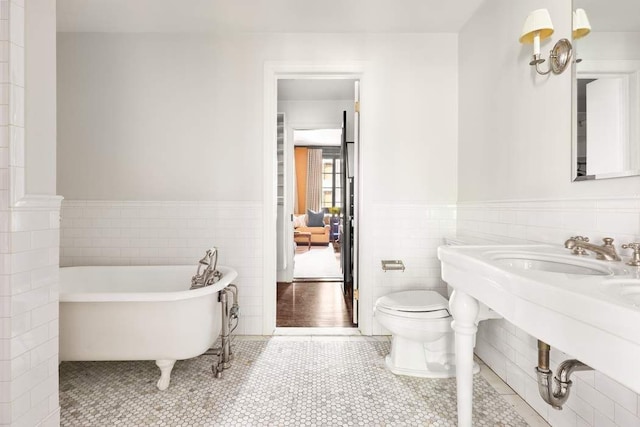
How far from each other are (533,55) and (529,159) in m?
0.52

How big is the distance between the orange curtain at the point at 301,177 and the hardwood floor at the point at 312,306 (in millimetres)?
5029

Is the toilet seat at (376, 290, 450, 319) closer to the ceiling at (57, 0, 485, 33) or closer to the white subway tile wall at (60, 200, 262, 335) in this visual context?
the white subway tile wall at (60, 200, 262, 335)

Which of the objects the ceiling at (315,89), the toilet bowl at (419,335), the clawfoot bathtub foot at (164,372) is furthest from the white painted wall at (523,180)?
the clawfoot bathtub foot at (164,372)

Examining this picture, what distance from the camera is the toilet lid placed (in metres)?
2.02

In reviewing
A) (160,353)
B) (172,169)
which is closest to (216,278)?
(160,353)

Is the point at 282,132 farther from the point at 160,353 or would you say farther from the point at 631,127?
the point at 631,127

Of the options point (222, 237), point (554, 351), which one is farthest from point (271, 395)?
point (554, 351)

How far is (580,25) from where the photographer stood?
143 centimetres

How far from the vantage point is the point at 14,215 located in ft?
4.29

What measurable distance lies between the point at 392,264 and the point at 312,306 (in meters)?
1.16

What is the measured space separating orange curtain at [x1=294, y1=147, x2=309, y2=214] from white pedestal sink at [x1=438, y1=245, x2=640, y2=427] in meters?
8.02

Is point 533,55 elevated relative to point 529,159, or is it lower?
elevated

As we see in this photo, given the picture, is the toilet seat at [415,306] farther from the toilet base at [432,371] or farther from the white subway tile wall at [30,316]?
the white subway tile wall at [30,316]

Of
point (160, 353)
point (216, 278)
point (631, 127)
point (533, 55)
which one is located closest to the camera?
point (631, 127)
